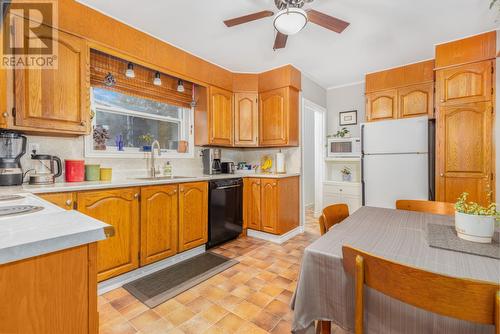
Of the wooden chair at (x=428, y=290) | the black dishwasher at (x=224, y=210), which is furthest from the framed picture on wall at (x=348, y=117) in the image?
the wooden chair at (x=428, y=290)

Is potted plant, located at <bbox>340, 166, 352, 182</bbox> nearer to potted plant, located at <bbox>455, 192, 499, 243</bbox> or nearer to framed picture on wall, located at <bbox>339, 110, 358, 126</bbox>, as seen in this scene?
framed picture on wall, located at <bbox>339, 110, 358, 126</bbox>

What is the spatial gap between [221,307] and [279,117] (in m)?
2.50

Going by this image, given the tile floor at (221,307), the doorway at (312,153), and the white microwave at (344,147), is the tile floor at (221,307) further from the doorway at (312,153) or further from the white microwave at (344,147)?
the white microwave at (344,147)

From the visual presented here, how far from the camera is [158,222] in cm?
228

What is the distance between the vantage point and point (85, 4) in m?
2.03

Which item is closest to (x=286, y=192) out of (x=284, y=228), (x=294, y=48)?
(x=284, y=228)

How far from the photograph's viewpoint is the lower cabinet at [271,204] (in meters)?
3.13

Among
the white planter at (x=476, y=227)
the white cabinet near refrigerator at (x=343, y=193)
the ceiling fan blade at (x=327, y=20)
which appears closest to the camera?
the white planter at (x=476, y=227)

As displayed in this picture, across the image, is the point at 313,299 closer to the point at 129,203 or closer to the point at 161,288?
the point at 161,288

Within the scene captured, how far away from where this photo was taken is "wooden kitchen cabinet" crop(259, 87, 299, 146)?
331 centimetres

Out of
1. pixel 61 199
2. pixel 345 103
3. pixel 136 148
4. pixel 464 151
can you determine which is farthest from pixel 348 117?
pixel 61 199

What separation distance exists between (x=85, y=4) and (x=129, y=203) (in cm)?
179

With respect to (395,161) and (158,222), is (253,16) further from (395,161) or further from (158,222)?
(395,161)

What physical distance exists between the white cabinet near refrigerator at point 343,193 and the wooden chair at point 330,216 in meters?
2.34
